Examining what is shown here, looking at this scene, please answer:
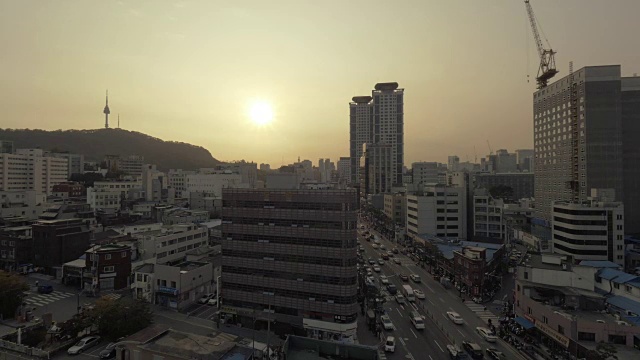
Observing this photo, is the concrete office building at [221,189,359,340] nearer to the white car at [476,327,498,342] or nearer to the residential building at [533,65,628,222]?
the white car at [476,327,498,342]

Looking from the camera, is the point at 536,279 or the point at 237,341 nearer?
the point at 237,341

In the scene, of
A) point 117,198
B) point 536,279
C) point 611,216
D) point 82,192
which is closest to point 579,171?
point 611,216

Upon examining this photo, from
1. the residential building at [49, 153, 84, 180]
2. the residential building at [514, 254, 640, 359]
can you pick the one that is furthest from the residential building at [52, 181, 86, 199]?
the residential building at [514, 254, 640, 359]

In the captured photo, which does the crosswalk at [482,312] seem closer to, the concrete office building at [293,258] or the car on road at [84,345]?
the concrete office building at [293,258]

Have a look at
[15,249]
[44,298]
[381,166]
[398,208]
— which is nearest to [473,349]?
[44,298]

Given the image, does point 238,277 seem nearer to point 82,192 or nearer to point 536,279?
point 536,279

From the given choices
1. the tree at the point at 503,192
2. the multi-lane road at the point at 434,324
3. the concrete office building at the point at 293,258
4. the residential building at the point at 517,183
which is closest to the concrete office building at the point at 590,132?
the multi-lane road at the point at 434,324
